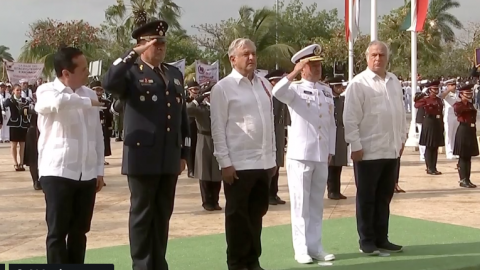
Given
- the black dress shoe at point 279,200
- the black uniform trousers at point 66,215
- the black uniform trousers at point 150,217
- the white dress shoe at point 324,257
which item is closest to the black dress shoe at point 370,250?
the white dress shoe at point 324,257

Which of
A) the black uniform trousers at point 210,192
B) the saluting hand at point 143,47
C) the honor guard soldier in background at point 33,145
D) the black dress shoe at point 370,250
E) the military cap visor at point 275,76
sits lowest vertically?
the black dress shoe at point 370,250

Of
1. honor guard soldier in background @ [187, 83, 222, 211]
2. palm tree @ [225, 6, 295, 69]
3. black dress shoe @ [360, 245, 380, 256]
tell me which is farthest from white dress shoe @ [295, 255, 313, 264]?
palm tree @ [225, 6, 295, 69]

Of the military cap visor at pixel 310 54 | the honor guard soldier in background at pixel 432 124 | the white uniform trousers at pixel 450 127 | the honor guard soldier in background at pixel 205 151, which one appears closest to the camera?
the military cap visor at pixel 310 54

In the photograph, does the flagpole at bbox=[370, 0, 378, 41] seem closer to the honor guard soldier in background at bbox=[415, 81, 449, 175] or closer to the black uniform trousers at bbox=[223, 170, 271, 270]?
the honor guard soldier in background at bbox=[415, 81, 449, 175]

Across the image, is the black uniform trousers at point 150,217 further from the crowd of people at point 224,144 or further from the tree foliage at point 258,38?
the tree foliage at point 258,38

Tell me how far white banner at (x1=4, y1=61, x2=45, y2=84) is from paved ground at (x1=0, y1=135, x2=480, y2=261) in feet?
28.2

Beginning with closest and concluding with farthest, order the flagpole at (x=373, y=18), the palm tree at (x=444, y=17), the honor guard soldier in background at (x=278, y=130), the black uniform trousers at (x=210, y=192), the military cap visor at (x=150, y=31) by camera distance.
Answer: the military cap visor at (x=150, y=31)
the black uniform trousers at (x=210, y=192)
the honor guard soldier in background at (x=278, y=130)
the flagpole at (x=373, y=18)
the palm tree at (x=444, y=17)

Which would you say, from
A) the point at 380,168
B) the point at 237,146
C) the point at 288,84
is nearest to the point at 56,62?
the point at 237,146

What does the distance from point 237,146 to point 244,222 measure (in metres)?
0.60

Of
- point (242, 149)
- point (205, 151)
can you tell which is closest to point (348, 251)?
point (242, 149)

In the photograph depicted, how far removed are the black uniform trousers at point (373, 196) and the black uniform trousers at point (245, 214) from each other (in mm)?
1133

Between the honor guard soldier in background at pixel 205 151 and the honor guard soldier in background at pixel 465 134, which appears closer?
the honor guard soldier in background at pixel 205 151

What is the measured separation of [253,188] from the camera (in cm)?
575

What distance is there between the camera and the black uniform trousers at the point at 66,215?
195 inches
